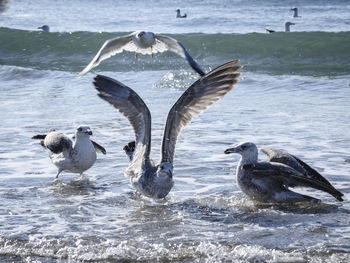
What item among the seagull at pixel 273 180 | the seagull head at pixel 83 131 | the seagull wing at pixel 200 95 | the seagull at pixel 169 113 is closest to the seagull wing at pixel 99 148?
the seagull head at pixel 83 131

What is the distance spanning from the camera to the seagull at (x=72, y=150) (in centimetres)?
694

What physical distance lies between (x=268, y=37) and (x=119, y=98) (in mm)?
11512

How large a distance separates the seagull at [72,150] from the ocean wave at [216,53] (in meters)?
7.28

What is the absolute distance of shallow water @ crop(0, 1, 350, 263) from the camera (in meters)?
4.81

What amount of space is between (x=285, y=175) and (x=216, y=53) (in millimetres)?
11362

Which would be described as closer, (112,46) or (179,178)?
(179,178)

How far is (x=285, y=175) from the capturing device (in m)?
5.88

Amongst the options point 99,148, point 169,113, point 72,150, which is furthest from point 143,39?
point 169,113

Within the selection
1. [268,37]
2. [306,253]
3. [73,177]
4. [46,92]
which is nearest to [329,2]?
[268,37]

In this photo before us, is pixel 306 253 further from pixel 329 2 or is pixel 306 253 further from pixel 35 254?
pixel 329 2

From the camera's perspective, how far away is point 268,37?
1759 cm

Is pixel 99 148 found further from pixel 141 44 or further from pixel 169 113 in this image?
pixel 141 44

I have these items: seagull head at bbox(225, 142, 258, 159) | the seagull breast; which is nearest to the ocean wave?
the seagull breast

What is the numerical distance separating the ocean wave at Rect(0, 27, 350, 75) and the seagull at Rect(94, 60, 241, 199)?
7.72 meters
